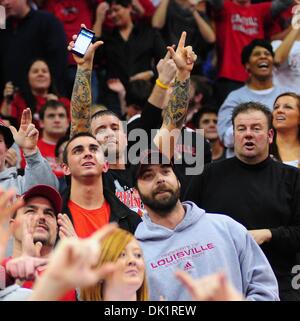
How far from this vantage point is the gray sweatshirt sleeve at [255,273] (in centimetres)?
603

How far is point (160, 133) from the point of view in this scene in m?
7.34

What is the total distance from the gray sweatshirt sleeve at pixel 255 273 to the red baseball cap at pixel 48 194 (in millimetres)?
1176

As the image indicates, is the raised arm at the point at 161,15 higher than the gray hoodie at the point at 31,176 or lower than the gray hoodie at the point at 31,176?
higher

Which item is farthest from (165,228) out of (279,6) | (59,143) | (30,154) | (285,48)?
(279,6)

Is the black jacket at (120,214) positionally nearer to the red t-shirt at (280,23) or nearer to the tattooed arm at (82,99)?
the tattooed arm at (82,99)

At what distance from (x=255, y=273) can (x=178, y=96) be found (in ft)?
5.95

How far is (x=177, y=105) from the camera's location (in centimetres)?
748

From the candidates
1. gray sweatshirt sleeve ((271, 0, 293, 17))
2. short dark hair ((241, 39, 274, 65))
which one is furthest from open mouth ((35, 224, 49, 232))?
gray sweatshirt sleeve ((271, 0, 293, 17))

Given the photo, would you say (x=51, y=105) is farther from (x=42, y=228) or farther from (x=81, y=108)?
(x=42, y=228)

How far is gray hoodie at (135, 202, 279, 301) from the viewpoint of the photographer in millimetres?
6023

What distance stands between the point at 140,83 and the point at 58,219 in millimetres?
4030

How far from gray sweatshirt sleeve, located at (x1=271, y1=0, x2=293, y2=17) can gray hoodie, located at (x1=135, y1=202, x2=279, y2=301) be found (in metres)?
5.11

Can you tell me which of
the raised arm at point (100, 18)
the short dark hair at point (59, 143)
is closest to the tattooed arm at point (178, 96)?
the short dark hair at point (59, 143)

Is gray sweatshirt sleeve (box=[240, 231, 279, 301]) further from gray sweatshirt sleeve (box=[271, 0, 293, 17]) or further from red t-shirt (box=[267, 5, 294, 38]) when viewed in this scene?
red t-shirt (box=[267, 5, 294, 38])
